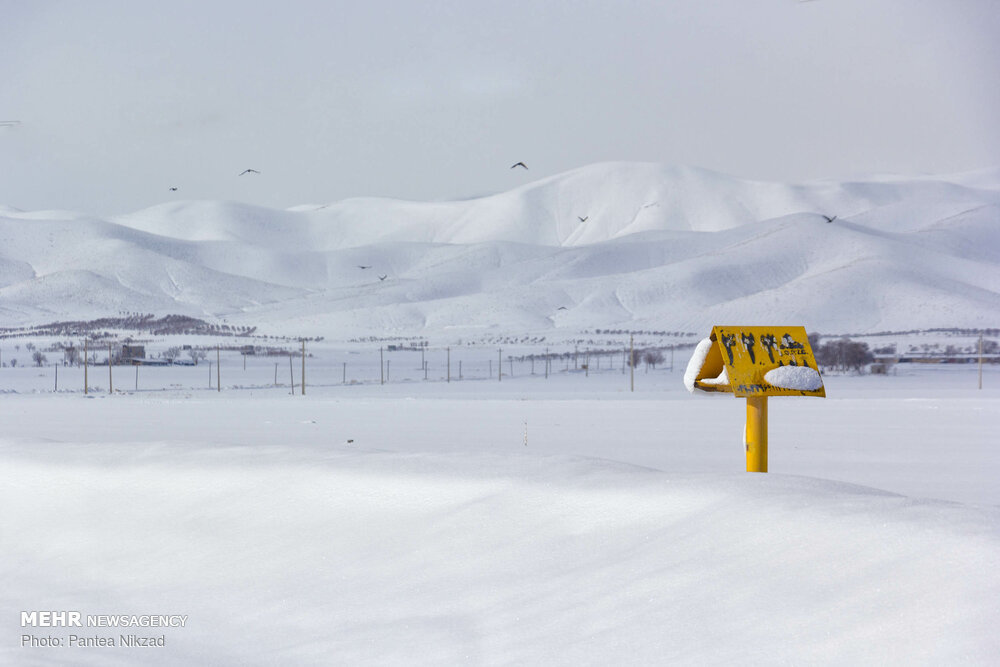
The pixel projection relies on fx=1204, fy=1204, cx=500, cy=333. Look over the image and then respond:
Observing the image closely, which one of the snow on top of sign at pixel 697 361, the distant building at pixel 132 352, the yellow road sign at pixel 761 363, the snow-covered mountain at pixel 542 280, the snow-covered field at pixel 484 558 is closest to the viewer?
the snow-covered field at pixel 484 558

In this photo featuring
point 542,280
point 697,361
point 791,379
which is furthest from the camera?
point 542,280

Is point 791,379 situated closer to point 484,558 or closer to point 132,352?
point 484,558

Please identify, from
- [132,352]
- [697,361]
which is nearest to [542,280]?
[132,352]

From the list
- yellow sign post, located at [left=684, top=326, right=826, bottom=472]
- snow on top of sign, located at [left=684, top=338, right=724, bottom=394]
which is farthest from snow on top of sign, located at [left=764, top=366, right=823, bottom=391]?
snow on top of sign, located at [left=684, top=338, right=724, bottom=394]

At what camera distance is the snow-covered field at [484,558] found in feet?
17.2

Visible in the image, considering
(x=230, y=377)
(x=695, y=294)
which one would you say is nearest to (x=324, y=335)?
(x=695, y=294)

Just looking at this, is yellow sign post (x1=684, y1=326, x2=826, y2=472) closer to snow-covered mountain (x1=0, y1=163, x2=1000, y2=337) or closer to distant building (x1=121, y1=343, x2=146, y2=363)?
distant building (x1=121, y1=343, x2=146, y2=363)

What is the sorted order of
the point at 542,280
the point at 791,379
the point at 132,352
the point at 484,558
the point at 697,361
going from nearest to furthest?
1. the point at 484,558
2. the point at 791,379
3. the point at 697,361
4. the point at 132,352
5. the point at 542,280

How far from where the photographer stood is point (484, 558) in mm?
6637

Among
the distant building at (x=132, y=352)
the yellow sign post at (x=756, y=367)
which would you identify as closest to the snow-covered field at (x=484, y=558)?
the yellow sign post at (x=756, y=367)

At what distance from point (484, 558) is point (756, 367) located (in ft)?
6.20

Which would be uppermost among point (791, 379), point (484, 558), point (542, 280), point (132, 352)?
point (542, 280)

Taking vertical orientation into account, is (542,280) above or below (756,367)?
above

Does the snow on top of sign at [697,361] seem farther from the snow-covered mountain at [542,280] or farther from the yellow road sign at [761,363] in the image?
the snow-covered mountain at [542,280]
